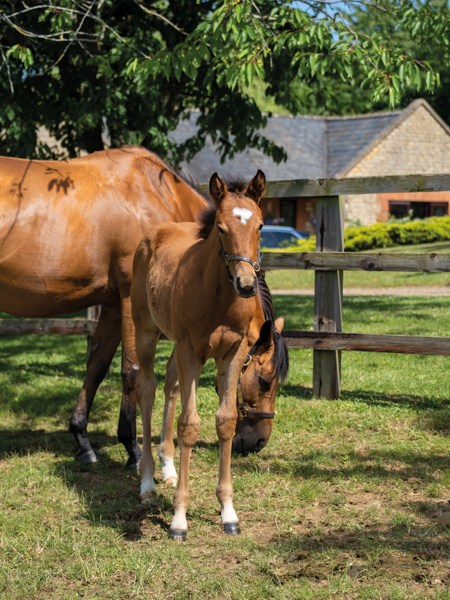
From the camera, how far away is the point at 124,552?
353 cm

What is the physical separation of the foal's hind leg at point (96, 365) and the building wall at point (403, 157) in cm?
2337

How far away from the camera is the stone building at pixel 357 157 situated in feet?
93.2

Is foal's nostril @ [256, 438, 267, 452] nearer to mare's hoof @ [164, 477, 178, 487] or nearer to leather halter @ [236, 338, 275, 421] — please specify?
leather halter @ [236, 338, 275, 421]

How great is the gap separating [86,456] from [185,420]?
1803mm

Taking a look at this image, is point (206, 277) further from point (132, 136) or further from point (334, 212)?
point (132, 136)

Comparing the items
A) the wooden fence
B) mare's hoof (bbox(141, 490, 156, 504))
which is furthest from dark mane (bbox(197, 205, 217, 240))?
the wooden fence

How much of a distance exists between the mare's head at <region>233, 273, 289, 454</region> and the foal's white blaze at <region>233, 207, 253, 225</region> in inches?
53.5

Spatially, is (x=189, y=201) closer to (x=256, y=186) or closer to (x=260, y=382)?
(x=260, y=382)

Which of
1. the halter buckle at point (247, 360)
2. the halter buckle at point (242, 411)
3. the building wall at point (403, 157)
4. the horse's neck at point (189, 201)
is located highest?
the building wall at point (403, 157)

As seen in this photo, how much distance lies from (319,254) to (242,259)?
3034mm

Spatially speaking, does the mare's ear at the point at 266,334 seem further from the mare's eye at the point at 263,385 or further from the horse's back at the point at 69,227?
the horse's back at the point at 69,227

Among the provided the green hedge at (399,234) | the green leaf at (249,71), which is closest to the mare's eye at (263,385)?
the green leaf at (249,71)

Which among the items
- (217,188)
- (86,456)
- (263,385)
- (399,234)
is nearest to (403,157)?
(399,234)

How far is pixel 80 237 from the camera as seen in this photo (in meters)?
5.06
